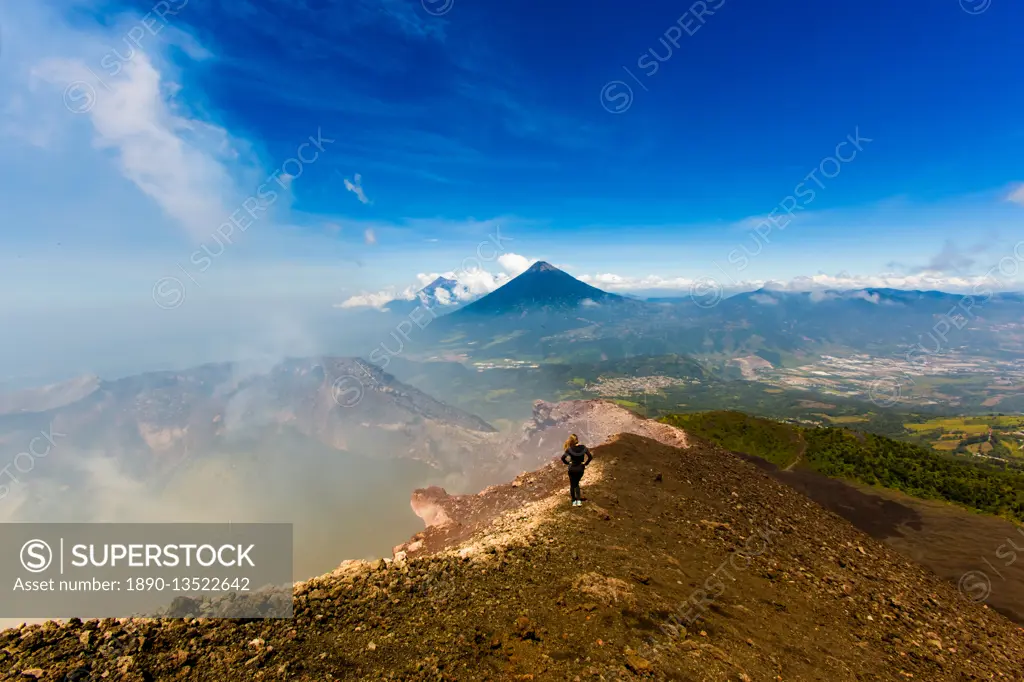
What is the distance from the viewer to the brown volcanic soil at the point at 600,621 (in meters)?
6.10

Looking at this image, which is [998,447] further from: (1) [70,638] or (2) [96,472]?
(2) [96,472]

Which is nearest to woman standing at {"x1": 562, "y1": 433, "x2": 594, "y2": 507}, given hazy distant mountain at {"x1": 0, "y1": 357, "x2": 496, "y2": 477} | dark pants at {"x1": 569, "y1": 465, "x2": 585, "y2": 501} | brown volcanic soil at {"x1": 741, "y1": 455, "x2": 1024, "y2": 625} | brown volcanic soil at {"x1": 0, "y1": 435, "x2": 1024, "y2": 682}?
dark pants at {"x1": 569, "y1": 465, "x2": 585, "y2": 501}

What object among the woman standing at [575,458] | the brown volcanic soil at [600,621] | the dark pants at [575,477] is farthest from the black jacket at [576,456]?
the brown volcanic soil at [600,621]

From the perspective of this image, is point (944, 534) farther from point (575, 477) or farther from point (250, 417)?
point (250, 417)

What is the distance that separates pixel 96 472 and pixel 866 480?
494 ft

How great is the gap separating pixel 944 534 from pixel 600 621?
24.7 meters

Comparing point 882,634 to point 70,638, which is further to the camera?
point 882,634

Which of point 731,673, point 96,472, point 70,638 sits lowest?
point 96,472

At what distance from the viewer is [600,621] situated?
300 inches

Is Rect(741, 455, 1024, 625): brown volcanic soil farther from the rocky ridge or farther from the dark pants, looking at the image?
the dark pants

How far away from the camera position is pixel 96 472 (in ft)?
331

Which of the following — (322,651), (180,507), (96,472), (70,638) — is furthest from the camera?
(96,472)

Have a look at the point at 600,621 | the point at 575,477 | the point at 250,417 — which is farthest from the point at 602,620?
the point at 250,417

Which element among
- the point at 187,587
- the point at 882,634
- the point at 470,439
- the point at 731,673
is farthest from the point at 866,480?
the point at 470,439
